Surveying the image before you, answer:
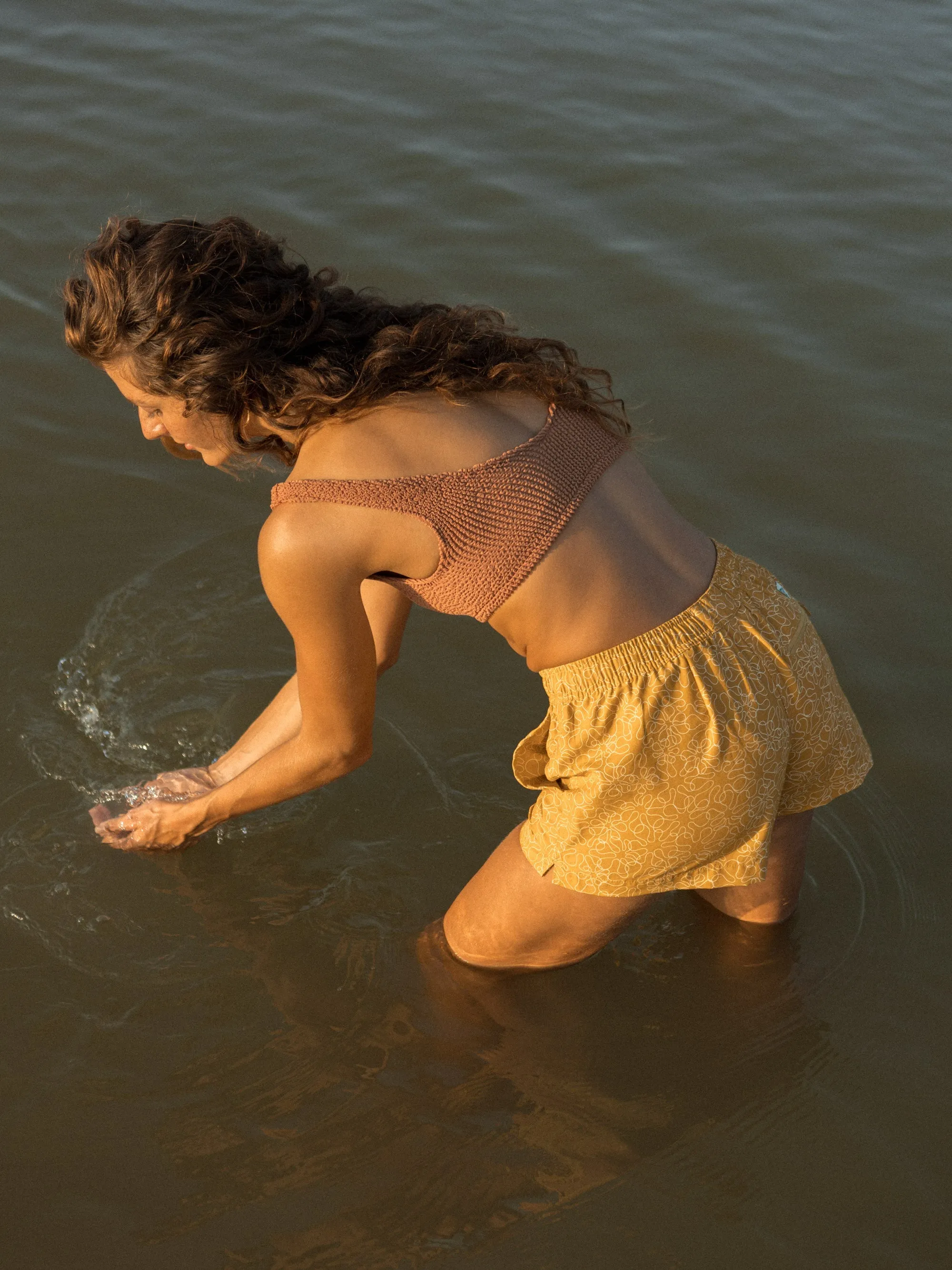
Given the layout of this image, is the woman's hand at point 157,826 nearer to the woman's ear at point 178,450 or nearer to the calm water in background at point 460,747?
the calm water in background at point 460,747

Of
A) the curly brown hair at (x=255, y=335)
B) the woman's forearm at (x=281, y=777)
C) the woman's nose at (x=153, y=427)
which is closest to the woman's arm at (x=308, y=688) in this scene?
the woman's forearm at (x=281, y=777)

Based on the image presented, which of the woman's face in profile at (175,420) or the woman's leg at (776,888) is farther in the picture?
the woman's leg at (776,888)

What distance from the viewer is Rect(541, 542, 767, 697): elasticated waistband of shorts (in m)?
2.24

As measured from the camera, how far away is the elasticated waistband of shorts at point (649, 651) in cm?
224

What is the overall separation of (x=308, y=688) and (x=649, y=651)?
25.8 inches

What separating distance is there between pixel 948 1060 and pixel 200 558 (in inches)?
107

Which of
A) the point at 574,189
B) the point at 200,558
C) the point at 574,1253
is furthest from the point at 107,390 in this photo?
the point at 574,1253

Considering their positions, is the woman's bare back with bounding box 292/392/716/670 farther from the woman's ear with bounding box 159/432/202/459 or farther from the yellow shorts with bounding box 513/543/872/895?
the woman's ear with bounding box 159/432/202/459

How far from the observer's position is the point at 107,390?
190 inches

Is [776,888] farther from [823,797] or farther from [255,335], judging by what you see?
[255,335]

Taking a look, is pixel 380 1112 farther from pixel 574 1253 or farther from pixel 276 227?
pixel 276 227

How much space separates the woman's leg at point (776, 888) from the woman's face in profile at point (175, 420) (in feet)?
4.48

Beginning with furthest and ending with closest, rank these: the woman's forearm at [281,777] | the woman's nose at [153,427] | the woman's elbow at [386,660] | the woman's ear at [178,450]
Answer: the woman's elbow at [386,660] < the woman's forearm at [281,777] < the woman's ear at [178,450] < the woman's nose at [153,427]

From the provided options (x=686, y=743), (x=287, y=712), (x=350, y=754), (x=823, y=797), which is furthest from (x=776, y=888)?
(x=287, y=712)
